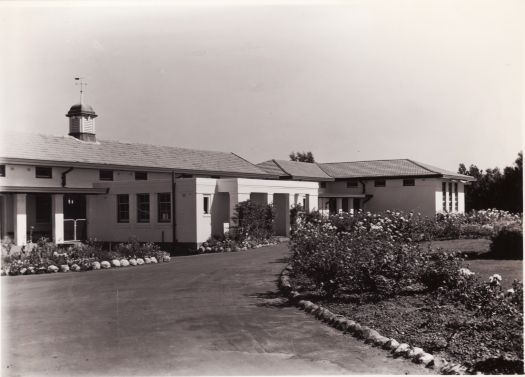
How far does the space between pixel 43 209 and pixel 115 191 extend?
372 cm

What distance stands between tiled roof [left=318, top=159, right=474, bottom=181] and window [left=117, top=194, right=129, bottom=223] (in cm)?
1823

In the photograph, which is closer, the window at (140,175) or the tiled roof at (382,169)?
the window at (140,175)

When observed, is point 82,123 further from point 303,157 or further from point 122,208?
point 303,157

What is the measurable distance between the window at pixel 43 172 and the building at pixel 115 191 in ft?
0.14

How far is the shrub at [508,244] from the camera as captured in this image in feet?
49.6

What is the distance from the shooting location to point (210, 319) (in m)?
8.77

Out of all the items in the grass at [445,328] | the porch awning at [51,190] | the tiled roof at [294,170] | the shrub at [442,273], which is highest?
the tiled roof at [294,170]

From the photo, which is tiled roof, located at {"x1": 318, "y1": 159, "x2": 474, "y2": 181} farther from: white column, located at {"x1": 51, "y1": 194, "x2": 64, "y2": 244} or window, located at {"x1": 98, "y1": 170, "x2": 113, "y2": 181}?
white column, located at {"x1": 51, "y1": 194, "x2": 64, "y2": 244}

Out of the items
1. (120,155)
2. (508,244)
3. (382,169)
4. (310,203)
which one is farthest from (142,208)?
(382,169)

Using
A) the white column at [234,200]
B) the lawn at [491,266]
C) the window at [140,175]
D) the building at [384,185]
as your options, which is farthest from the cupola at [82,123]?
the lawn at [491,266]

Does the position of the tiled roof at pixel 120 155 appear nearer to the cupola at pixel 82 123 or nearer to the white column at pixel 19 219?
the cupola at pixel 82 123

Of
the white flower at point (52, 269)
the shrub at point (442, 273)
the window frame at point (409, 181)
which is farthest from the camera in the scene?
the window frame at point (409, 181)

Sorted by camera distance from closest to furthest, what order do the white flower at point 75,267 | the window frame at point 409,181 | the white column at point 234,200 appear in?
the white flower at point 75,267 < the white column at point 234,200 < the window frame at point 409,181

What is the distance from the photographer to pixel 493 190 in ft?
115
